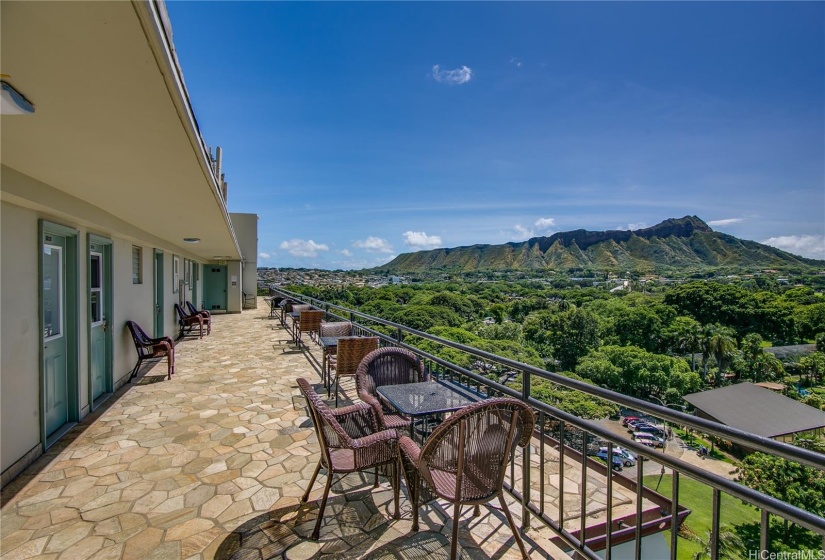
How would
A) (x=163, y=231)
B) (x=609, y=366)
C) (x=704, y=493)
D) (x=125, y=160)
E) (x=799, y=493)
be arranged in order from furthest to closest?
(x=609, y=366), (x=704, y=493), (x=799, y=493), (x=163, y=231), (x=125, y=160)

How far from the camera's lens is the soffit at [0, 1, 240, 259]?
1200mm

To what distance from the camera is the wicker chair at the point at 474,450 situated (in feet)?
5.96

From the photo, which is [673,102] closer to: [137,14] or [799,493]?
[799,493]

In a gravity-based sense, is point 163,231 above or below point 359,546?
above

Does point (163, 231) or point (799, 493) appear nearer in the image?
point (163, 231)

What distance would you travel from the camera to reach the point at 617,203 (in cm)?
9762

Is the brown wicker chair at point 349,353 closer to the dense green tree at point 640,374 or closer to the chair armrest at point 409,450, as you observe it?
the chair armrest at point 409,450

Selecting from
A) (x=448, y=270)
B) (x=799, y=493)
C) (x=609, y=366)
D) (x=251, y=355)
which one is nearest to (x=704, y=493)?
(x=799, y=493)

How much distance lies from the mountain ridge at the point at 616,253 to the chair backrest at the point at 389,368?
124246 mm

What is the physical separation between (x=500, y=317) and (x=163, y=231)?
197 ft

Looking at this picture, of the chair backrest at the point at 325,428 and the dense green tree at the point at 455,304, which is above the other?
the chair backrest at the point at 325,428

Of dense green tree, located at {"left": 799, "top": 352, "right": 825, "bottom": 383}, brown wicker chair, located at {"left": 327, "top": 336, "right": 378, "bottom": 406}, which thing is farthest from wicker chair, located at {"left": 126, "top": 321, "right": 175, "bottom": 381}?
dense green tree, located at {"left": 799, "top": 352, "right": 825, "bottom": 383}

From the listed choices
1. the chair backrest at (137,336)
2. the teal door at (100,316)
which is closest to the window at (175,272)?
the chair backrest at (137,336)

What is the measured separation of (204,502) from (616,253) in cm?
15254
